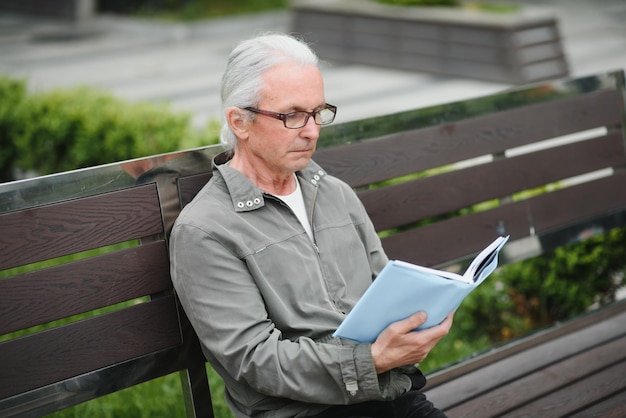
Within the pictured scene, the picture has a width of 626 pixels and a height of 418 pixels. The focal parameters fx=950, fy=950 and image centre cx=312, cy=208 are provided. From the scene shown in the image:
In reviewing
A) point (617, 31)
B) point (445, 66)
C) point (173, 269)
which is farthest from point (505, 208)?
point (617, 31)

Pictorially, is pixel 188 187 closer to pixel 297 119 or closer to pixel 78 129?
pixel 297 119

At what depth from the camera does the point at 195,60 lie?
13.3 m

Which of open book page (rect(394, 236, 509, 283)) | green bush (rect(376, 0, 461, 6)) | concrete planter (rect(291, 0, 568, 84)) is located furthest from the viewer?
green bush (rect(376, 0, 461, 6))

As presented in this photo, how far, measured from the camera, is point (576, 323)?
11.8ft

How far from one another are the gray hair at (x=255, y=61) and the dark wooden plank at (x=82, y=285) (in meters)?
0.50

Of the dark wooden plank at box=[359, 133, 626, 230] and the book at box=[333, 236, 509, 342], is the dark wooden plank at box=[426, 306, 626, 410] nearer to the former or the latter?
the dark wooden plank at box=[359, 133, 626, 230]

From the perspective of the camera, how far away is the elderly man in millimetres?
2316

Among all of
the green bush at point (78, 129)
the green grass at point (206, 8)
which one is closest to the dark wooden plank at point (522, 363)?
the green bush at point (78, 129)

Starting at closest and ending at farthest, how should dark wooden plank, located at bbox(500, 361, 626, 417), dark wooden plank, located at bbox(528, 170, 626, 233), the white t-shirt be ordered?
1. the white t-shirt
2. dark wooden plank, located at bbox(500, 361, 626, 417)
3. dark wooden plank, located at bbox(528, 170, 626, 233)

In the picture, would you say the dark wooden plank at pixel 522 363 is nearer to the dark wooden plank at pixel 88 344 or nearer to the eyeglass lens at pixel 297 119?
the dark wooden plank at pixel 88 344

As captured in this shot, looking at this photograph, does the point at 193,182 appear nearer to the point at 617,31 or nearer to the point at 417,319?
the point at 417,319

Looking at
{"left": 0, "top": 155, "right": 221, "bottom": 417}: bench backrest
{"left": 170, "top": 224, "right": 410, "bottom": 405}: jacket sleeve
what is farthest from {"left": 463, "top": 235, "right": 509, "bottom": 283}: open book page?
{"left": 0, "top": 155, "right": 221, "bottom": 417}: bench backrest

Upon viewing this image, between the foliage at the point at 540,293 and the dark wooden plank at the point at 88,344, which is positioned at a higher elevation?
the dark wooden plank at the point at 88,344

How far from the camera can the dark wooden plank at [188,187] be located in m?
2.71
